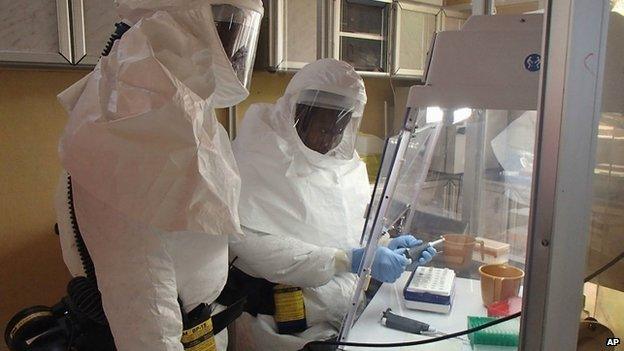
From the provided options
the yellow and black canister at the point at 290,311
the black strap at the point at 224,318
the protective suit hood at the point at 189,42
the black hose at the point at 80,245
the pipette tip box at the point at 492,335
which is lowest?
the yellow and black canister at the point at 290,311

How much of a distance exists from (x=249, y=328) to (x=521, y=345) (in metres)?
1.04

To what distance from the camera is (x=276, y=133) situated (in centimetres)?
167

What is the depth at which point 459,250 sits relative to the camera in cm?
153

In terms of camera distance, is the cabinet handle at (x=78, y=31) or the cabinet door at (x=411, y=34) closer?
the cabinet handle at (x=78, y=31)

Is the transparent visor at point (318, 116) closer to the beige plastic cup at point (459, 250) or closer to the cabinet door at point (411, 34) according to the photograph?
the beige plastic cup at point (459, 250)

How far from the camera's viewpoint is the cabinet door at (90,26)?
5.94ft

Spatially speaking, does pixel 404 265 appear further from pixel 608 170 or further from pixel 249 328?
pixel 608 170

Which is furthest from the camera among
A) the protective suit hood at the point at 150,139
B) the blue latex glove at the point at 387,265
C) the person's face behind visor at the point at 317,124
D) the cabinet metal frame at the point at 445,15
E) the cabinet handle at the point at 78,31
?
the cabinet metal frame at the point at 445,15

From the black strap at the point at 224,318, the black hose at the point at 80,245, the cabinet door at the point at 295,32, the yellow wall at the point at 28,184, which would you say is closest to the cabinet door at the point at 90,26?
the yellow wall at the point at 28,184

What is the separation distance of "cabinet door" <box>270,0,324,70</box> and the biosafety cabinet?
114cm

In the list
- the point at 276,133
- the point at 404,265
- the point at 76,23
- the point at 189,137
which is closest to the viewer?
the point at 189,137

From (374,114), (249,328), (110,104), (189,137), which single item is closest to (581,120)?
(189,137)

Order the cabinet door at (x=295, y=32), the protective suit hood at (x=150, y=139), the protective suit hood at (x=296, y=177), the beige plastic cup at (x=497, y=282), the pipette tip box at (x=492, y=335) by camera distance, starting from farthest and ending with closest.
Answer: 1. the cabinet door at (x=295, y=32)
2. the protective suit hood at (x=296, y=177)
3. the beige plastic cup at (x=497, y=282)
4. the pipette tip box at (x=492, y=335)
5. the protective suit hood at (x=150, y=139)

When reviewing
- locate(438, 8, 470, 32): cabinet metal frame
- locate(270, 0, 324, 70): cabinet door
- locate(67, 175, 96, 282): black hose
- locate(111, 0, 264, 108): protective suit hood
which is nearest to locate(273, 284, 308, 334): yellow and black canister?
locate(67, 175, 96, 282): black hose
